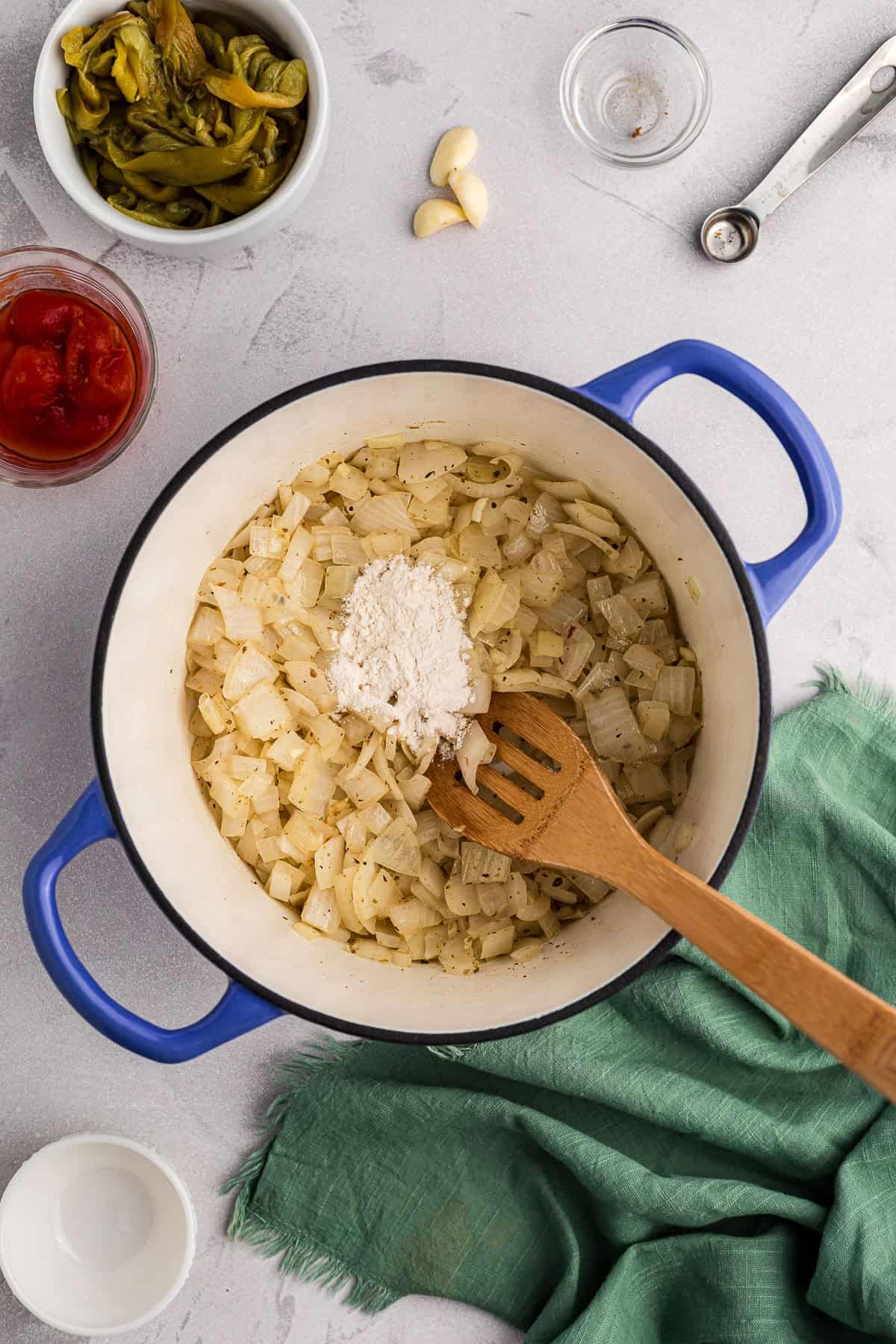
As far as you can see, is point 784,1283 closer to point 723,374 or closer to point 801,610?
point 801,610

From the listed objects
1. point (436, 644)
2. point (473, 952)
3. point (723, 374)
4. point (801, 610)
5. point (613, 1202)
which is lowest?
point (613, 1202)

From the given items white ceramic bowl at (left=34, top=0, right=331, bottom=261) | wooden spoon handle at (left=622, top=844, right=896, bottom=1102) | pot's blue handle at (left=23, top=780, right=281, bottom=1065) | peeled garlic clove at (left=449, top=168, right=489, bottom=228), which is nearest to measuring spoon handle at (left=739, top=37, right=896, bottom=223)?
peeled garlic clove at (left=449, top=168, right=489, bottom=228)

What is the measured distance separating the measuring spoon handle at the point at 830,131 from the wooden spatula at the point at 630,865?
0.68 metres

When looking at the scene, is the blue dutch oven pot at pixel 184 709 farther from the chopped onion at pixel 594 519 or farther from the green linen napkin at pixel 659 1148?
the green linen napkin at pixel 659 1148

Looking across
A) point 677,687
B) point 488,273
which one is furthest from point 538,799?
point 488,273

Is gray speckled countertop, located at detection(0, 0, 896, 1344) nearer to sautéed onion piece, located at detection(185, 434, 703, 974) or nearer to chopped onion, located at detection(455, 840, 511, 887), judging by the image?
sautéed onion piece, located at detection(185, 434, 703, 974)

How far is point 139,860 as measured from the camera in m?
→ 1.13

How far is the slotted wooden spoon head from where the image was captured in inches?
46.1

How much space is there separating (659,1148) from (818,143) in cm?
126

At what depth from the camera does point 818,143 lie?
4.42 ft

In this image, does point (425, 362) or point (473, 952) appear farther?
point (473, 952)

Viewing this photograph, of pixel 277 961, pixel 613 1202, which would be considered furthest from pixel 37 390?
pixel 613 1202

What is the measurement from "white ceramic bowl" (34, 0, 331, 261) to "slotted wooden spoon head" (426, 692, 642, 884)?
63 cm

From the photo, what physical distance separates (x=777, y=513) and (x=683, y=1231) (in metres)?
0.91
